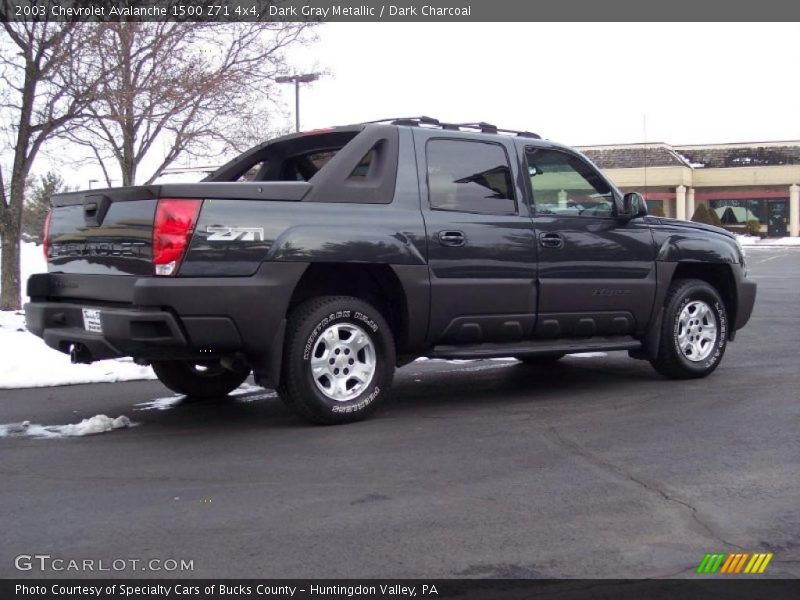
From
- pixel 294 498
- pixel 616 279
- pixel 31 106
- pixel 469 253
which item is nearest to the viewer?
pixel 294 498

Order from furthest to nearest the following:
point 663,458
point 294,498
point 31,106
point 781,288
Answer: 1. point 781,288
2. point 31,106
3. point 663,458
4. point 294,498

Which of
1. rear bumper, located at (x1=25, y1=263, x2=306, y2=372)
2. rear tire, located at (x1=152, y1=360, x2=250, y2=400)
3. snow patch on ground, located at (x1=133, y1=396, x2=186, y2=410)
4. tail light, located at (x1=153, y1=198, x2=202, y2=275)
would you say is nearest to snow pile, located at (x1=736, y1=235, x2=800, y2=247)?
rear tire, located at (x1=152, y1=360, x2=250, y2=400)

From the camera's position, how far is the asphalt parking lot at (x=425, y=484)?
3.71m

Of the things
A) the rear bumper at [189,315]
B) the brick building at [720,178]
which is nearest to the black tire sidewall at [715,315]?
the rear bumper at [189,315]

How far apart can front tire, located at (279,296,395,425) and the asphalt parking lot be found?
18 centimetres

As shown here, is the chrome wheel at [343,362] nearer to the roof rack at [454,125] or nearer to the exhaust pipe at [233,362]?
the exhaust pipe at [233,362]

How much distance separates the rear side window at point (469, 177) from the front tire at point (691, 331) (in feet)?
6.14

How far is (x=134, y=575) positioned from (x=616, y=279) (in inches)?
186

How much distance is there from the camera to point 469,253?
6.33 metres

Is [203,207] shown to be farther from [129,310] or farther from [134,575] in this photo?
[134,575]

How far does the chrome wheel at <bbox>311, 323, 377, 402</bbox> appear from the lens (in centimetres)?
581

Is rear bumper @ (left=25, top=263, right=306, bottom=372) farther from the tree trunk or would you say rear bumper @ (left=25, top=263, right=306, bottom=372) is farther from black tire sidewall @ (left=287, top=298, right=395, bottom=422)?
the tree trunk

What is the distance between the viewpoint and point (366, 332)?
5957 mm

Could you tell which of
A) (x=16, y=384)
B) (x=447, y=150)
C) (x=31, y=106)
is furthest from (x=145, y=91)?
(x=447, y=150)
